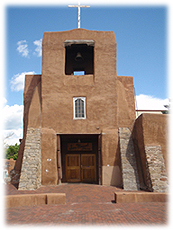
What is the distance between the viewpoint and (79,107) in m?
14.5

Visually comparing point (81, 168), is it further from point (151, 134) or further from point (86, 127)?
point (151, 134)

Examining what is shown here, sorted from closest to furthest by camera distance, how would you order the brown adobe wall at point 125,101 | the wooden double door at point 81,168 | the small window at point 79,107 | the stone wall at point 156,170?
the stone wall at point 156,170 → the brown adobe wall at point 125,101 → the small window at point 79,107 → the wooden double door at point 81,168

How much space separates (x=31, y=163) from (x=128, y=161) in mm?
5973

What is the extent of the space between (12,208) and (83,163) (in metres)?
7.90

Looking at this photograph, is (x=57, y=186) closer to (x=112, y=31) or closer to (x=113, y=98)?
(x=113, y=98)

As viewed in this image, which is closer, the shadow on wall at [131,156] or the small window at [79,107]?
the shadow on wall at [131,156]

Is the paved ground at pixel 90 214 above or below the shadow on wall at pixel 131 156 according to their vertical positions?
below

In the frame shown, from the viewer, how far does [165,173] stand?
10953 millimetres

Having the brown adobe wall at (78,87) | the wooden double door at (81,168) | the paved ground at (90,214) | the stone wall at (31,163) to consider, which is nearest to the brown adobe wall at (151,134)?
the brown adobe wall at (78,87)

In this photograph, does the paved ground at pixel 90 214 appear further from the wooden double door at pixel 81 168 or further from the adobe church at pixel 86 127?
the wooden double door at pixel 81 168

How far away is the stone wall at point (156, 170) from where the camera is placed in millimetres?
10625

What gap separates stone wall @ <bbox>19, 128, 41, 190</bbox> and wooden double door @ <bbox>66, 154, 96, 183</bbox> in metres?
3.32

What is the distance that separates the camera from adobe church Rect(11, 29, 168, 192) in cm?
1205

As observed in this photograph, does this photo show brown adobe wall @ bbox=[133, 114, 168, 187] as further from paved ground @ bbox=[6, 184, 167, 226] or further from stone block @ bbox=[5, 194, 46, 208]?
stone block @ bbox=[5, 194, 46, 208]
